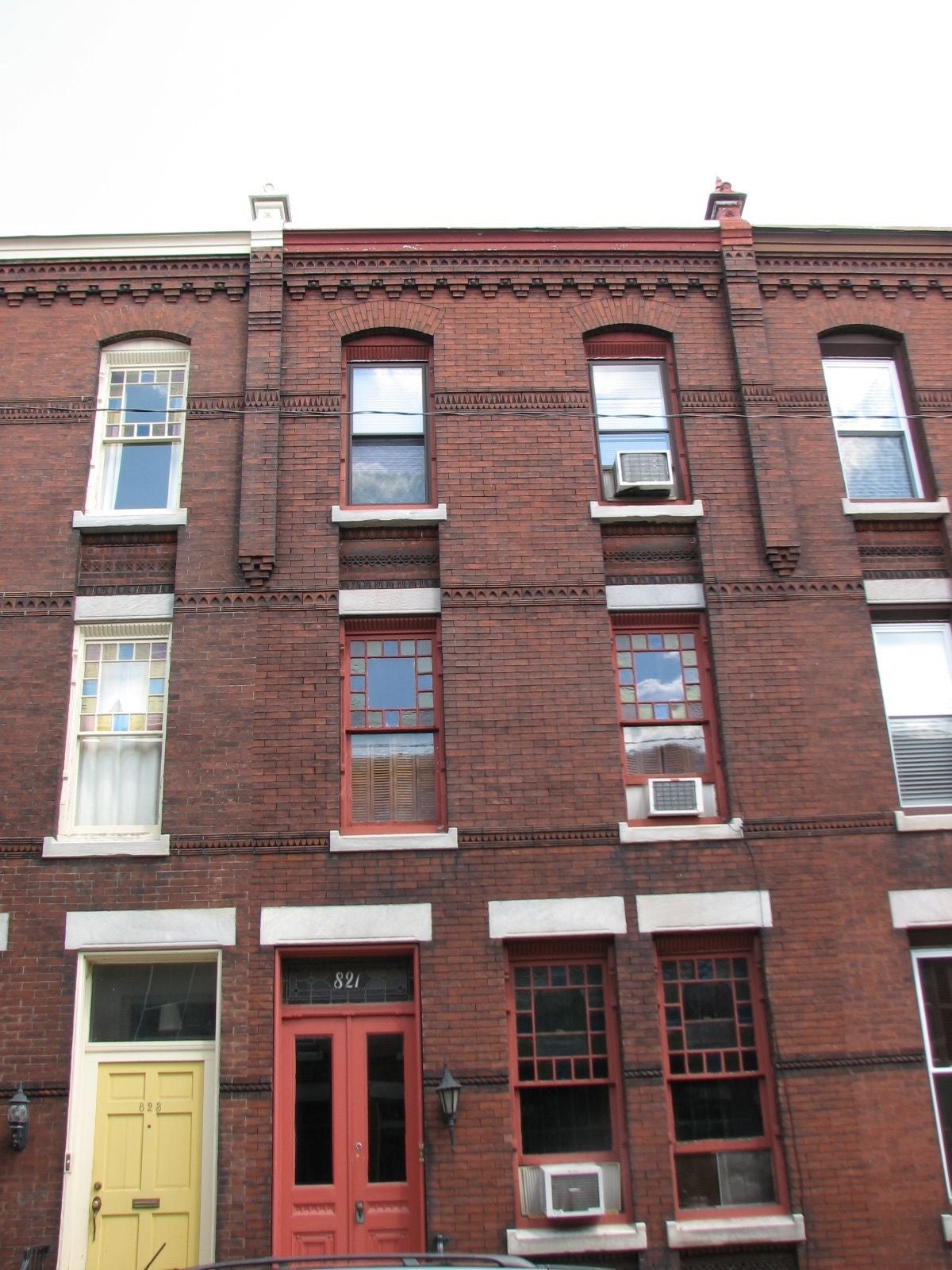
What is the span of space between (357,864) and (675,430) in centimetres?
599

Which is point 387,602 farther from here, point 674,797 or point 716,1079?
point 716,1079

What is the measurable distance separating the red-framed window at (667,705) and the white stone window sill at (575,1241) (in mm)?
3673

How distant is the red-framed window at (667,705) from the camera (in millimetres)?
10977

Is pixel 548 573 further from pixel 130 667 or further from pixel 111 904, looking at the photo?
pixel 111 904

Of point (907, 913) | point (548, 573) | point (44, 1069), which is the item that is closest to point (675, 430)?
point (548, 573)

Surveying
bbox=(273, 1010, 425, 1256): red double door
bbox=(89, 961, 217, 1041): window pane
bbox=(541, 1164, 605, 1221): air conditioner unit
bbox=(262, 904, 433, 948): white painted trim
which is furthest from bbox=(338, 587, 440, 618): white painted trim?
bbox=(541, 1164, 605, 1221): air conditioner unit

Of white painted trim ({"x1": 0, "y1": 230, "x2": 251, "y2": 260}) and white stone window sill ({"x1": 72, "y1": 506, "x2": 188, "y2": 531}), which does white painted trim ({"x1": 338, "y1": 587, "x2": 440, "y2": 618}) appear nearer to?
white stone window sill ({"x1": 72, "y1": 506, "x2": 188, "y2": 531})

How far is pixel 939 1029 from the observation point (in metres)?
10.3

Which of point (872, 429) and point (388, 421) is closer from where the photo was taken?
point (388, 421)

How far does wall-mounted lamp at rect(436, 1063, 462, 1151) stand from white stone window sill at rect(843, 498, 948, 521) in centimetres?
711

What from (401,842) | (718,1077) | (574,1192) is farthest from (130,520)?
(718,1077)

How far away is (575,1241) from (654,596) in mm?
6071

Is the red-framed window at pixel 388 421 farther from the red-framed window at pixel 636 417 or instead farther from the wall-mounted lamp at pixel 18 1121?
the wall-mounted lamp at pixel 18 1121

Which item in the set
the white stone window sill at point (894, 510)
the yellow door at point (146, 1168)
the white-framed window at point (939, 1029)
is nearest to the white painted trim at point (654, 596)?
the white stone window sill at point (894, 510)
